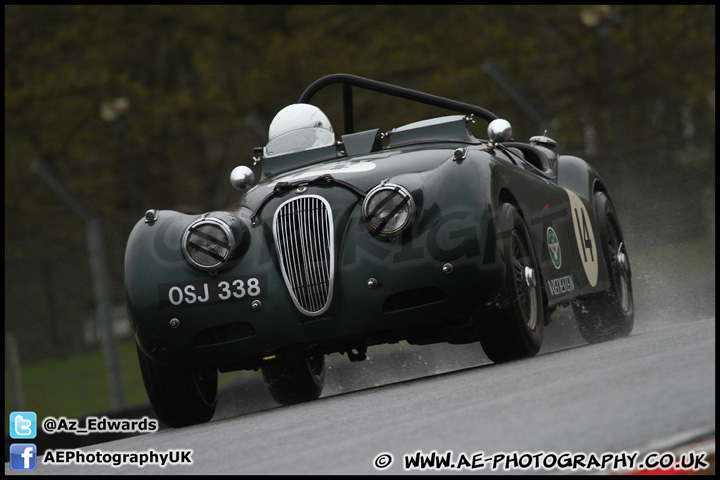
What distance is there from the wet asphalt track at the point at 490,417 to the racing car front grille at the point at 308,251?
0.51 metres

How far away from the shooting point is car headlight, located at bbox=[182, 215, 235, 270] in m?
5.94

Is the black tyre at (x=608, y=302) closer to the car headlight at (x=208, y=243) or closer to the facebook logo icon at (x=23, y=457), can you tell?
the car headlight at (x=208, y=243)

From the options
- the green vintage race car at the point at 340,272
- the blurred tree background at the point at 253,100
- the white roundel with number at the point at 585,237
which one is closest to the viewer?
the green vintage race car at the point at 340,272

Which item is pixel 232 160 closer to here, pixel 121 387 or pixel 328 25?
pixel 121 387

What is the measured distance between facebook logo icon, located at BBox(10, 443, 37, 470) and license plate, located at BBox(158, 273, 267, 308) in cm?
112

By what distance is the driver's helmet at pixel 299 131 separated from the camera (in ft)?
25.2

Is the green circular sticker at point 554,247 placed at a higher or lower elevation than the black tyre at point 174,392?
higher

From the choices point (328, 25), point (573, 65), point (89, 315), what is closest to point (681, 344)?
point (89, 315)

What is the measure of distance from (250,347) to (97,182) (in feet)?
55.9

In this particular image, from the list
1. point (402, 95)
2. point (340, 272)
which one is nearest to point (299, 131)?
point (402, 95)

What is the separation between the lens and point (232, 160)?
45.2 feet

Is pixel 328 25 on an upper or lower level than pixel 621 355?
upper

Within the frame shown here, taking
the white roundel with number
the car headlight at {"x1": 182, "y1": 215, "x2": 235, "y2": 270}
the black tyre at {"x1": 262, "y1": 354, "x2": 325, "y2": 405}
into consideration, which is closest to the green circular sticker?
the white roundel with number

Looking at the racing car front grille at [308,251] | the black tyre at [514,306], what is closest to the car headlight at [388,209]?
the racing car front grille at [308,251]
